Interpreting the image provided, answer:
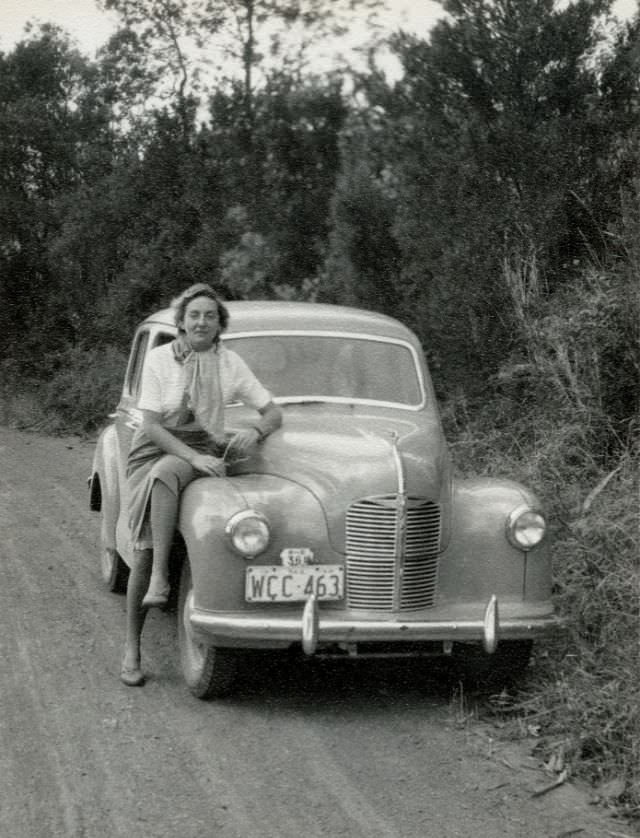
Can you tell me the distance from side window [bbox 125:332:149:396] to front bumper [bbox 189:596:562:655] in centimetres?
256

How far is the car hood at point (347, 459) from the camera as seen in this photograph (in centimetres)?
511

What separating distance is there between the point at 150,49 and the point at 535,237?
11699mm

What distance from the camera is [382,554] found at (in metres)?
5.08

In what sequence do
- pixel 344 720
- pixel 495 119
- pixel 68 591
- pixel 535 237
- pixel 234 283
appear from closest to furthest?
1. pixel 344 720
2. pixel 68 591
3. pixel 535 237
4. pixel 495 119
5. pixel 234 283

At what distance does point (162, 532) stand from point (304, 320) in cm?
159

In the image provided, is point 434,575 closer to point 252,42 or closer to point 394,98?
point 394,98

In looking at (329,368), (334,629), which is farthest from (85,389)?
(334,629)

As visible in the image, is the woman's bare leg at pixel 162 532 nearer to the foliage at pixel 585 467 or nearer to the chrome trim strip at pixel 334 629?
the chrome trim strip at pixel 334 629

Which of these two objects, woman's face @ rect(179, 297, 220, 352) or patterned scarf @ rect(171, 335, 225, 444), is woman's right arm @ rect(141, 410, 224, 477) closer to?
patterned scarf @ rect(171, 335, 225, 444)

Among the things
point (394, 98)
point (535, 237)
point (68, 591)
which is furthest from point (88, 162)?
point (68, 591)

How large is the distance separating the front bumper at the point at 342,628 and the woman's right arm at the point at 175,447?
673mm

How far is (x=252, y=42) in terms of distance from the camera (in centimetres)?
1767

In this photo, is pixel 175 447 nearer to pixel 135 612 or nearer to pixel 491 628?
pixel 135 612

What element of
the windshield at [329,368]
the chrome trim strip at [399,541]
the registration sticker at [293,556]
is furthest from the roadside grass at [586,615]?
the windshield at [329,368]
